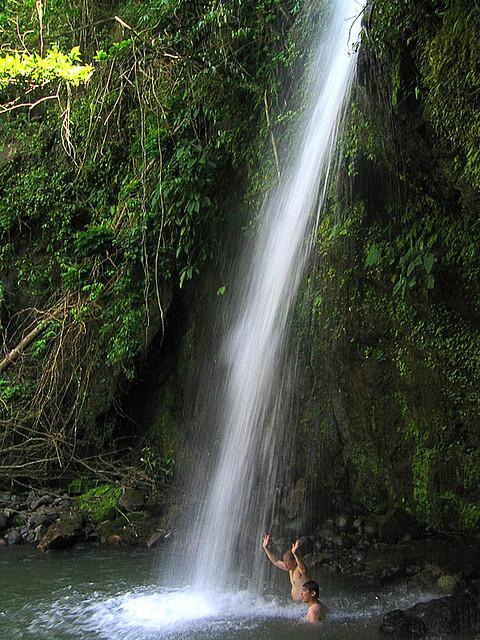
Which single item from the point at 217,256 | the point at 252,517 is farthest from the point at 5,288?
the point at 252,517

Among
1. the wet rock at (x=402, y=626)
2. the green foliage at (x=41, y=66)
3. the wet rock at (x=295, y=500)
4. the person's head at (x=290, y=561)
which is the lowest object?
the wet rock at (x=402, y=626)

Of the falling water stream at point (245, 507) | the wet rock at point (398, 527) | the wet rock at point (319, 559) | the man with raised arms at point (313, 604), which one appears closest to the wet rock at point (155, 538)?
the falling water stream at point (245, 507)

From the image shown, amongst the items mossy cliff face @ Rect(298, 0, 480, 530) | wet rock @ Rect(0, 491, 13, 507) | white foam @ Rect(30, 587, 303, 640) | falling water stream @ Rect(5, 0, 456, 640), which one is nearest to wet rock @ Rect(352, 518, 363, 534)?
mossy cliff face @ Rect(298, 0, 480, 530)

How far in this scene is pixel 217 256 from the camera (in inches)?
301

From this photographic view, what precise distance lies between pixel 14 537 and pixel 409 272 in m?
6.03

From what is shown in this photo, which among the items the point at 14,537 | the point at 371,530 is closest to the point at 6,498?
the point at 14,537

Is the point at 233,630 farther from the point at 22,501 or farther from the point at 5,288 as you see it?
the point at 5,288

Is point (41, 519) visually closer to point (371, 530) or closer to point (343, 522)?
point (343, 522)

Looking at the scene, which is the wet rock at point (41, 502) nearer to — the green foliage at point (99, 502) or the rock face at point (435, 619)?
the green foliage at point (99, 502)

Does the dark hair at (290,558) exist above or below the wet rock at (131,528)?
below

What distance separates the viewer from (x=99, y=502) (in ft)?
26.9

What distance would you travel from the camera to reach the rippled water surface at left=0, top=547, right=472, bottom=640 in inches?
187

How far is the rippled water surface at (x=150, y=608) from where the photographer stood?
4.76 m

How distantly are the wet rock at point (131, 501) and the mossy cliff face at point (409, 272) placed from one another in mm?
3102
